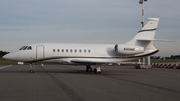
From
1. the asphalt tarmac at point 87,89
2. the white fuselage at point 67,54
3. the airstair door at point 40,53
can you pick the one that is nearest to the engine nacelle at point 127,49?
the white fuselage at point 67,54

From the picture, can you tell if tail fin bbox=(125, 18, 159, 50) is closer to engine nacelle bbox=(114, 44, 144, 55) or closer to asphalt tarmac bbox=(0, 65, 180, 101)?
engine nacelle bbox=(114, 44, 144, 55)

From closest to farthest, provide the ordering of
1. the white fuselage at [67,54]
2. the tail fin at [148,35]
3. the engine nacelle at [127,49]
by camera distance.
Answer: the white fuselage at [67,54] < the engine nacelle at [127,49] < the tail fin at [148,35]

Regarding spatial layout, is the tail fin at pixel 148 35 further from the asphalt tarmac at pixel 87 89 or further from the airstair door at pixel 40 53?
the airstair door at pixel 40 53

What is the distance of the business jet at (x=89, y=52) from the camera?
23016mm

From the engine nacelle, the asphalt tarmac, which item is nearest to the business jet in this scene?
the engine nacelle

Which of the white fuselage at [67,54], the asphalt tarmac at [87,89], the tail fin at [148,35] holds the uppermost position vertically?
the tail fin at [148,35]

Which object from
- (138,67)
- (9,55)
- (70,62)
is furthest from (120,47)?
(138,67)

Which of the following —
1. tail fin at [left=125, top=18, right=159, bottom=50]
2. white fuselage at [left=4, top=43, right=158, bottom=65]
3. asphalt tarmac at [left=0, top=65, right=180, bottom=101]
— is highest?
tail fin at [left=125, top=18, right=159, bottom=50]

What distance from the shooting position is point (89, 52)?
957 inches

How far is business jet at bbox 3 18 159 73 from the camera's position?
2302 cm

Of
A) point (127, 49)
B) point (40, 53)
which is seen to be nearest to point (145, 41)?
point (127, 49)

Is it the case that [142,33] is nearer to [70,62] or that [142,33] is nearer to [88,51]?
[88,51]

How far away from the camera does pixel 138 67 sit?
36844 millimetres

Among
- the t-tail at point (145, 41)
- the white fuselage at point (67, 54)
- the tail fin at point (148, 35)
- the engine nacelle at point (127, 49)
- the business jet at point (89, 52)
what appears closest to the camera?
the white fuselage at point (67, 54)
